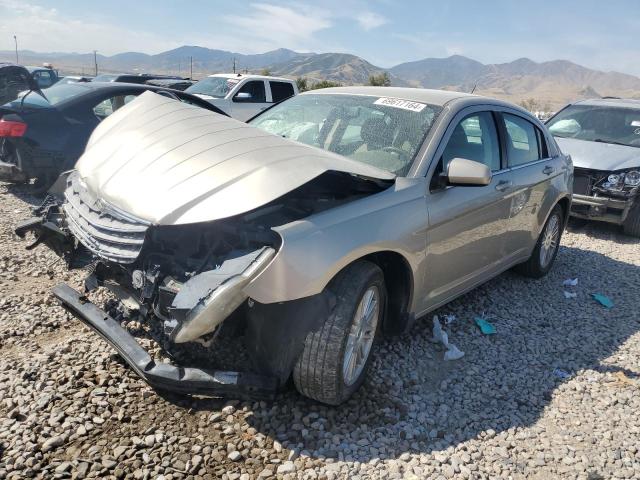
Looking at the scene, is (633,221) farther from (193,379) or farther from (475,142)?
(193,379)

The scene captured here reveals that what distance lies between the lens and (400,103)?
12.6ft

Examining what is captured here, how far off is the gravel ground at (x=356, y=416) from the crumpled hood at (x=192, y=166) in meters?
1.04

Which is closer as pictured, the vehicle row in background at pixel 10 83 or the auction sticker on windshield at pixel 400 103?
the auction sticker on windshield at pixel 400 103

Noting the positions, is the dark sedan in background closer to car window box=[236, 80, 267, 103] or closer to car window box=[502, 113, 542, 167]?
car window box=[502, 113, 542, 167]

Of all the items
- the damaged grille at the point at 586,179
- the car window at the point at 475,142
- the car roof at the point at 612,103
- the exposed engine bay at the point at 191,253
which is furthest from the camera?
the car roof at the point at 612,103

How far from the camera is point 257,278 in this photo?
244 centimetres

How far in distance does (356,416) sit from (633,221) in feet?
20.9

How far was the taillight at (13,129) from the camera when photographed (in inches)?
253

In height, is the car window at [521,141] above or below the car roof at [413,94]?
below

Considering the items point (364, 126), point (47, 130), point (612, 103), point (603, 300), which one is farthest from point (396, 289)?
point (612, 103)

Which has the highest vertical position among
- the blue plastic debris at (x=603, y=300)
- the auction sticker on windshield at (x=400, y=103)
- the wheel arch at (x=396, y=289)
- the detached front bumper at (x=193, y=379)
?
the auction sticker on windshield at (x=400, y=103)

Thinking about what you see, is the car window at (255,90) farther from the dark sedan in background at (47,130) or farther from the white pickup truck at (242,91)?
the dark sedan in background at (47,130)

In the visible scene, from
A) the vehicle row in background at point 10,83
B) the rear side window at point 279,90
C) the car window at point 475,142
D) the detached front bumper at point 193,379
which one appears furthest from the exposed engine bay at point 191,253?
the rear side window at point 279,90

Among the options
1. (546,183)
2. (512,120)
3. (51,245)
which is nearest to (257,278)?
(51,245)
